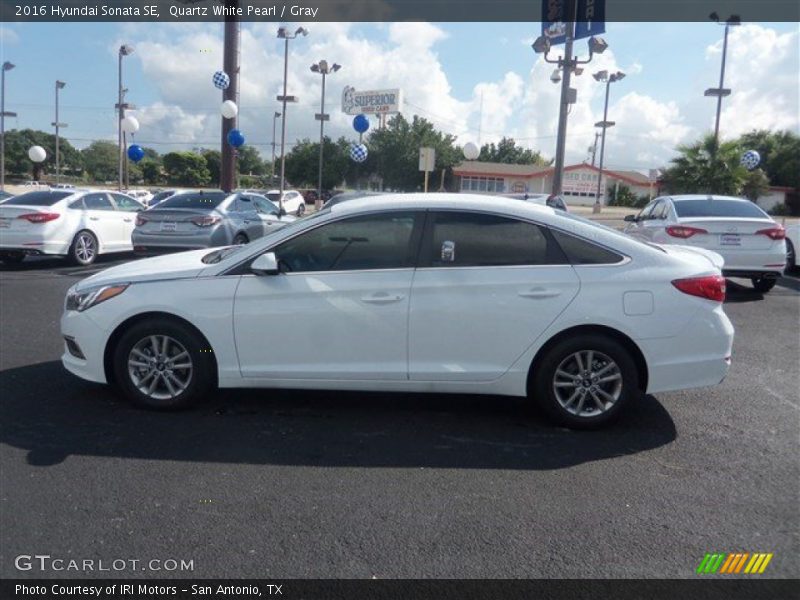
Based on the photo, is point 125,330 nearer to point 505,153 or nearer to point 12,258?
point 12,258

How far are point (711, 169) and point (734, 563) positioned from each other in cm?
3166

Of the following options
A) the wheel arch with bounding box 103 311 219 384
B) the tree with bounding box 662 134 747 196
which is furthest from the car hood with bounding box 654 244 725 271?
the tree with bounding box 662 134 747 196

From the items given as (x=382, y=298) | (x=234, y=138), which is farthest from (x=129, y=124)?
(x=382, y=298)

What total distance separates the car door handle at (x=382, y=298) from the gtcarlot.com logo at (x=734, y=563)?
7.99ft

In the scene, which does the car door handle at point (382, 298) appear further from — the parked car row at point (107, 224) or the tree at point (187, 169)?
the tree at point (187, 169)

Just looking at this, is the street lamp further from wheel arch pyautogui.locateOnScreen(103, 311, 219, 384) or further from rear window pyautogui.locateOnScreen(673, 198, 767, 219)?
wheel arch pyautogui.locateOnScreen(103, 311, 219, 384)

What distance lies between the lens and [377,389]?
199 inches

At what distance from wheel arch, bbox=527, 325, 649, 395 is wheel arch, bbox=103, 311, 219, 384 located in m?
2.24

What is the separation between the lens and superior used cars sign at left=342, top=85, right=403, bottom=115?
47.4m

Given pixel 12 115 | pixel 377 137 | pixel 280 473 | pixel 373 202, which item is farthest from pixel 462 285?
pixel 12 115

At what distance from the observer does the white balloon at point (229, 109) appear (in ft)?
65.1
